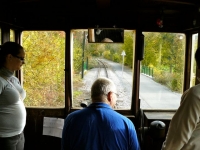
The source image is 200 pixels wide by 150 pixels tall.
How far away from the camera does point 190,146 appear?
3.97 ft

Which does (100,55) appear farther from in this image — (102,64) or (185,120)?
(185,120)

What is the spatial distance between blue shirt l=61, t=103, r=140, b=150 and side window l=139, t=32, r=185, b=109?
70.5 inches

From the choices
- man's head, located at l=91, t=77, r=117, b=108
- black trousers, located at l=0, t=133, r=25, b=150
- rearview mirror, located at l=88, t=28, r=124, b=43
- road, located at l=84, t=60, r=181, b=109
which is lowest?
black trousers, located at l=0, t=133, r=25, b=150

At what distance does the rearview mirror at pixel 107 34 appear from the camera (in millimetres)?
2717

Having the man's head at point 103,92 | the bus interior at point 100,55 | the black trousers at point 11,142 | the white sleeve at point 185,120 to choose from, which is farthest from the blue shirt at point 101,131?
the bus interior at point 100,55

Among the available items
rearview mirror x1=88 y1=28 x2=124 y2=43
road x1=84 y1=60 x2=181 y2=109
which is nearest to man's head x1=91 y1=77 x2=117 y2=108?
rearview mirror x1=88 y1=28 x2=124 y2=43

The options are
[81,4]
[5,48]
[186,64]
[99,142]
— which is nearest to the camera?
[99,142]

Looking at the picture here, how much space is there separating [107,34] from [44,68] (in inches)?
39.6

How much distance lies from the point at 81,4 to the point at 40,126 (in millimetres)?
1757

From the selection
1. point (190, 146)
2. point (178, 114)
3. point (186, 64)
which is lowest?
point (190, 146)

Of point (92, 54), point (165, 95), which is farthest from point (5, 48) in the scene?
point (165, 95)

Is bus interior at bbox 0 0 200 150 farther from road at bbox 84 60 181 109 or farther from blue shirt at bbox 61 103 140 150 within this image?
blue shirt at bbox 61 103 140 150

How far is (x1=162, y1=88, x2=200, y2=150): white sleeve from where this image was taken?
114 centimetres

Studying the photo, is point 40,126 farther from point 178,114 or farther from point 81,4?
point 178,114
